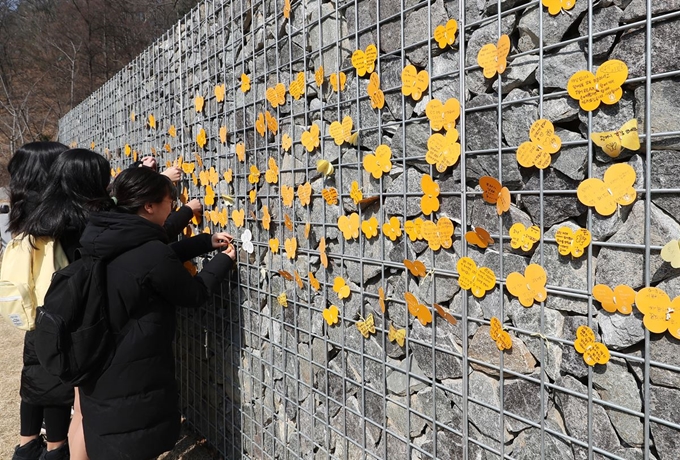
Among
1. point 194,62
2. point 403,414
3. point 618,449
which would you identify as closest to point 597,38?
point 618,449

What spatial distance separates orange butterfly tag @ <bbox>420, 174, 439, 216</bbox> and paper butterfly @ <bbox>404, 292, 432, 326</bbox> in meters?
0.28

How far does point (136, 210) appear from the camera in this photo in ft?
7.18

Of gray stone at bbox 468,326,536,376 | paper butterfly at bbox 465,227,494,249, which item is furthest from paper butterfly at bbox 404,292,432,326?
paper butterfly at bbox 465,227,494,249

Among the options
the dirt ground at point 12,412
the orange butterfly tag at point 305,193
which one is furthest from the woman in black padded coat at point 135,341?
the dirt ground at point 12,412

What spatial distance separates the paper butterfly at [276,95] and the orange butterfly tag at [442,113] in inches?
33.0

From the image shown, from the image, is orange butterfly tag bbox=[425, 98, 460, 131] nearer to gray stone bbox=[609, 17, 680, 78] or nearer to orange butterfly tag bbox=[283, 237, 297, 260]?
gray stone bbox=[609, 17, 680, 78]

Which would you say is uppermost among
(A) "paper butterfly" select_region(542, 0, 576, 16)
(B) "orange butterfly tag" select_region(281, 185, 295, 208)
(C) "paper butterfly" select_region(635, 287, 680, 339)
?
(A) "paper butterfly" select_region(542, 0, 576, 16)

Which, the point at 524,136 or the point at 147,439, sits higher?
the point at 524,136

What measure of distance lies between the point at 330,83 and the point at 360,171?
0.39 metres

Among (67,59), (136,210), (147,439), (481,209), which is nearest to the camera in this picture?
(481,209)

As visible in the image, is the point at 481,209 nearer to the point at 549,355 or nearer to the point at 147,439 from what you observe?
the point at 549,355

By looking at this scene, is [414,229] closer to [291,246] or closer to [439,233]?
[439,233]

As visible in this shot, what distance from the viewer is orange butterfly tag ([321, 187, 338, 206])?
180 centimetres

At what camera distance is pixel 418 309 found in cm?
150
